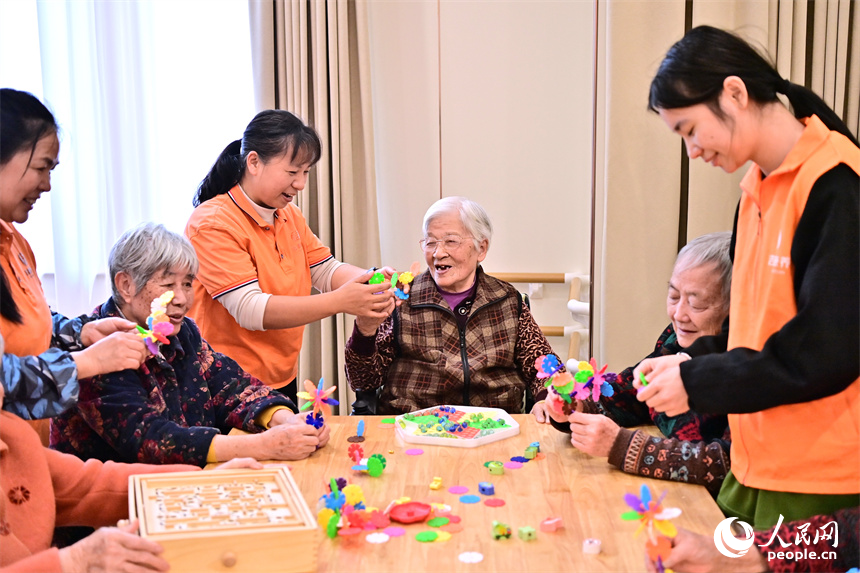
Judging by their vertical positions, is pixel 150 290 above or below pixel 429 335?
above

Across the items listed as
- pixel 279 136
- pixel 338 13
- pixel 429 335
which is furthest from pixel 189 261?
pixel 338 13

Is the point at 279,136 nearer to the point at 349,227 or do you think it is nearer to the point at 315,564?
the point at 349,227

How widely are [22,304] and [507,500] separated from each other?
1.24m

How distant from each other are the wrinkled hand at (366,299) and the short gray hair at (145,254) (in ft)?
2.08

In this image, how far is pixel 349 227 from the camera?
3963mm

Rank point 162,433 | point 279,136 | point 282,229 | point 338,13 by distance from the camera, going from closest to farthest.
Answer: point 162,433, point 279,136, point 282,229, point 338,13

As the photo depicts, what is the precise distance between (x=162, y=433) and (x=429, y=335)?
1133 millimetres

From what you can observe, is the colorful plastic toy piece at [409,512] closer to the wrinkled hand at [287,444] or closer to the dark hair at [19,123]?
the wrinkled hand at [287,444]

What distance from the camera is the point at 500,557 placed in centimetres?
146

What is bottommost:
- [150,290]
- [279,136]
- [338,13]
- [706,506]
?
[706,506]

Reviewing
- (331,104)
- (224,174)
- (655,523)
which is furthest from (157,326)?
(331,104)

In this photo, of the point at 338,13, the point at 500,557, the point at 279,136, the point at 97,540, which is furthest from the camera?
the point at 338,13

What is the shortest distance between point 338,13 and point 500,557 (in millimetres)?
3069

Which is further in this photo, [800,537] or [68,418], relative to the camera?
[68,418]
